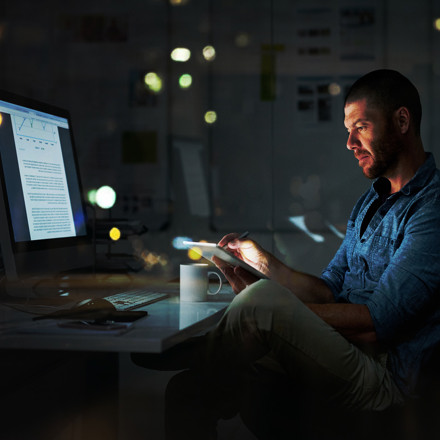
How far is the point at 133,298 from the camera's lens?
1.35 metres

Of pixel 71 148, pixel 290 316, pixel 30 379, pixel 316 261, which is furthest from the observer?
pixel 316 261

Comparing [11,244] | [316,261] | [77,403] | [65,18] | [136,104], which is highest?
[65,18]

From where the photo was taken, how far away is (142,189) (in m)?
2.78

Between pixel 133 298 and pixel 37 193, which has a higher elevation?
pixel 37 193

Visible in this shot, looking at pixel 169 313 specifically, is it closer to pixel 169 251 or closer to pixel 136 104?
pixel 169 251

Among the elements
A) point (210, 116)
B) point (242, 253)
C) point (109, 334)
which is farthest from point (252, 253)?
point (210, 116)

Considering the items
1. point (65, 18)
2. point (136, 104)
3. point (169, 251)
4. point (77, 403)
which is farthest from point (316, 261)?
point (65, 18)

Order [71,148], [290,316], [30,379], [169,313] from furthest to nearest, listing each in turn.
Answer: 1. [71,148]
2. [30,379]
3. [169,313]
4. [290,316]

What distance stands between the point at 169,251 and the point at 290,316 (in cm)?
176

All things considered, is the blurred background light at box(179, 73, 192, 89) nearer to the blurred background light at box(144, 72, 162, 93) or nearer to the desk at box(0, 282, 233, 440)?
the blurred background light at box(144, 72, 162, 93)

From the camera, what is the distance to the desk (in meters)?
0.88

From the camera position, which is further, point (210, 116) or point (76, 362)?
point (210, 116)

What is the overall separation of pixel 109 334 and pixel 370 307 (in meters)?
0.59

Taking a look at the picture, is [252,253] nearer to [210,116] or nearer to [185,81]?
[210,116]
